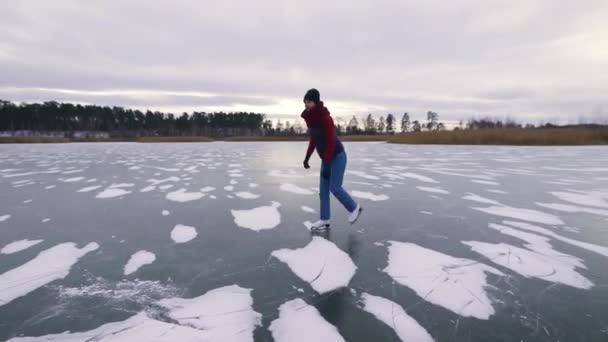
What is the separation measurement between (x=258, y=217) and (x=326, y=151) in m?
1.34

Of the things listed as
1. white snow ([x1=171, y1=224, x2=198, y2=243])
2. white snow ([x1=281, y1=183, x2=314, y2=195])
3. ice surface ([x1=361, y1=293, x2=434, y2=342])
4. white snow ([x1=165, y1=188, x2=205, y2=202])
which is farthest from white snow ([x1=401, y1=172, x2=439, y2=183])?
ice surface ([x1=361, y1=293, x2=434, y2=342])

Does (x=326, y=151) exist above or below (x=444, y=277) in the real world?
above

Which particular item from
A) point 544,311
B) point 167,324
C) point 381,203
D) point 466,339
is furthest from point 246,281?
point 381,203

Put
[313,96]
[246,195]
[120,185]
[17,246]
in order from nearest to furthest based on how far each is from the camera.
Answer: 1. [17,246]
2. [313,96]
3. [246,195]
4. [120,185]

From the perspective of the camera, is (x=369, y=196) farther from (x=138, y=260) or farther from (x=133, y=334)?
(x=133, y=334)

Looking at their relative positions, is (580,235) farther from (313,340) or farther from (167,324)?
(167,324)

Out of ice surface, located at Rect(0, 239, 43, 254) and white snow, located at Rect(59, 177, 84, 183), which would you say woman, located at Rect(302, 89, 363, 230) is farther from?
white snow, located at Rect(59, 177, 84, 183)

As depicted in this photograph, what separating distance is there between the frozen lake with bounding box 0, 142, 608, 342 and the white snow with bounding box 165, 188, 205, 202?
6.5 inches

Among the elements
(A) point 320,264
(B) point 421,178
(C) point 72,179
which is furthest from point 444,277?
(C) point 72,179

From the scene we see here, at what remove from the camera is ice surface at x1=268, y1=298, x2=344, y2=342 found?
172 centimetres

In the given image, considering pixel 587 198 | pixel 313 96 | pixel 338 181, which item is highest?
pixel 313 96

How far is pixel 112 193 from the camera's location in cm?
575

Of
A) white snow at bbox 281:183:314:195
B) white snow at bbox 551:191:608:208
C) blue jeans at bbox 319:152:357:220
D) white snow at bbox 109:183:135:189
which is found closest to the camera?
blue jeans at bbox 319:152:357:220

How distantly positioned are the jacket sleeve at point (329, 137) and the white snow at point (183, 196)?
9.20 feet
